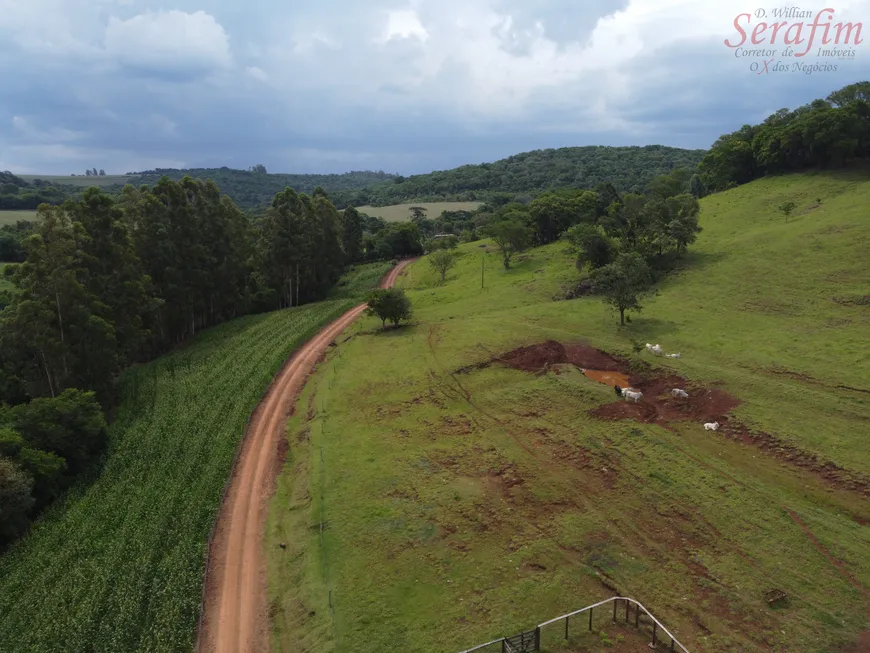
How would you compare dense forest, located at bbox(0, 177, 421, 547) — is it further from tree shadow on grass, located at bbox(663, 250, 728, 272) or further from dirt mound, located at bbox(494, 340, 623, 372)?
tree shadow on grass, located at bbox(663, 250, 728, 272)

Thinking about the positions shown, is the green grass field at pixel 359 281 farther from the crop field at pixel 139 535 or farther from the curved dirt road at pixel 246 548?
the curved dirt road at pixel 246 548

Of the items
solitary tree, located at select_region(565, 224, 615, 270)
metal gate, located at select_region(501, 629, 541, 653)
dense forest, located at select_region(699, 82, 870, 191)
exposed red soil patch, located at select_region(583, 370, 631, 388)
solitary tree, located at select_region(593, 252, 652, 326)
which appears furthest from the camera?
dense forest, located at select_region(699, 82, 870, 191)

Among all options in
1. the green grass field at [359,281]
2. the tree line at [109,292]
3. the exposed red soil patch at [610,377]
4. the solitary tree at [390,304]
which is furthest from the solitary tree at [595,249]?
the tree line at [109,292]

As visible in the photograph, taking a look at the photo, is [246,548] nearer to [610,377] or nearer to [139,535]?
[139,535]

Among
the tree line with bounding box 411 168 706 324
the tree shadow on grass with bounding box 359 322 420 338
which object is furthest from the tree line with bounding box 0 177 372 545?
the tree line with bounding box 411 168 706 324

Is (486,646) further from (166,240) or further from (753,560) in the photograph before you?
(166,240)

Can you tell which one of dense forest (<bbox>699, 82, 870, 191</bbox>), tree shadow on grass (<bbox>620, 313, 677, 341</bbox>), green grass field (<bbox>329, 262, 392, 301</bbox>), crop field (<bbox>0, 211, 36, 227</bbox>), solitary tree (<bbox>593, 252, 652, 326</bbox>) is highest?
dense forest (<bbox>699, 82, 870, 191</bbox>)

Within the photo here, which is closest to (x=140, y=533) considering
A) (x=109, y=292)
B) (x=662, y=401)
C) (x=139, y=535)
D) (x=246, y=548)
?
(x=139, y=535)
